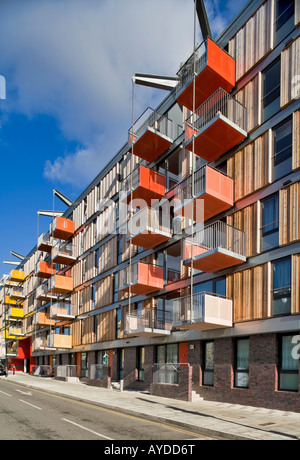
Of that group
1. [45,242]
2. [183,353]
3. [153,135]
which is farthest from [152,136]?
[45,242]

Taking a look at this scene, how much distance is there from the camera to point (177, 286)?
22672mm

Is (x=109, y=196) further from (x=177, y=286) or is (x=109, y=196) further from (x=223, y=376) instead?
(x=223, y=376)

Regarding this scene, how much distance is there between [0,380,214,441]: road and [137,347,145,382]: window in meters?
10.6

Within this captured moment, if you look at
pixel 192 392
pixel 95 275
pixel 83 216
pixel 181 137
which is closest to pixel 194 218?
pixel 181 137

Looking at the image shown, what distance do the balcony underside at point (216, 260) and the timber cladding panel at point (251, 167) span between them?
2835 millimetres

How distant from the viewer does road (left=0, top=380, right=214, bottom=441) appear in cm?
1020

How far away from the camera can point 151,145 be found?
25359 mm

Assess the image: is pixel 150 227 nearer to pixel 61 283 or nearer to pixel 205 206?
pixel 205 206

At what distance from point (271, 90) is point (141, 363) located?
706 inches

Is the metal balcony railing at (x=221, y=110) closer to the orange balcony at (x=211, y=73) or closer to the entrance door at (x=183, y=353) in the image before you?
the orange balcony at (x=211, y=73)

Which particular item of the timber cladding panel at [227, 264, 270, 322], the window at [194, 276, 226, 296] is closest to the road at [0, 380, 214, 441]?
the timber cladding panel at [227, 264, 270, 322]

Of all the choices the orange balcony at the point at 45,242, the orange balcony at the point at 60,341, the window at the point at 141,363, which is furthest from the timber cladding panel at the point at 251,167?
the orange balcony at the point at 45,242

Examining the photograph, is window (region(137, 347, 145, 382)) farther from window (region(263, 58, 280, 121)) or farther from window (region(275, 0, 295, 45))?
window (region(275, 0, 295, 45))
